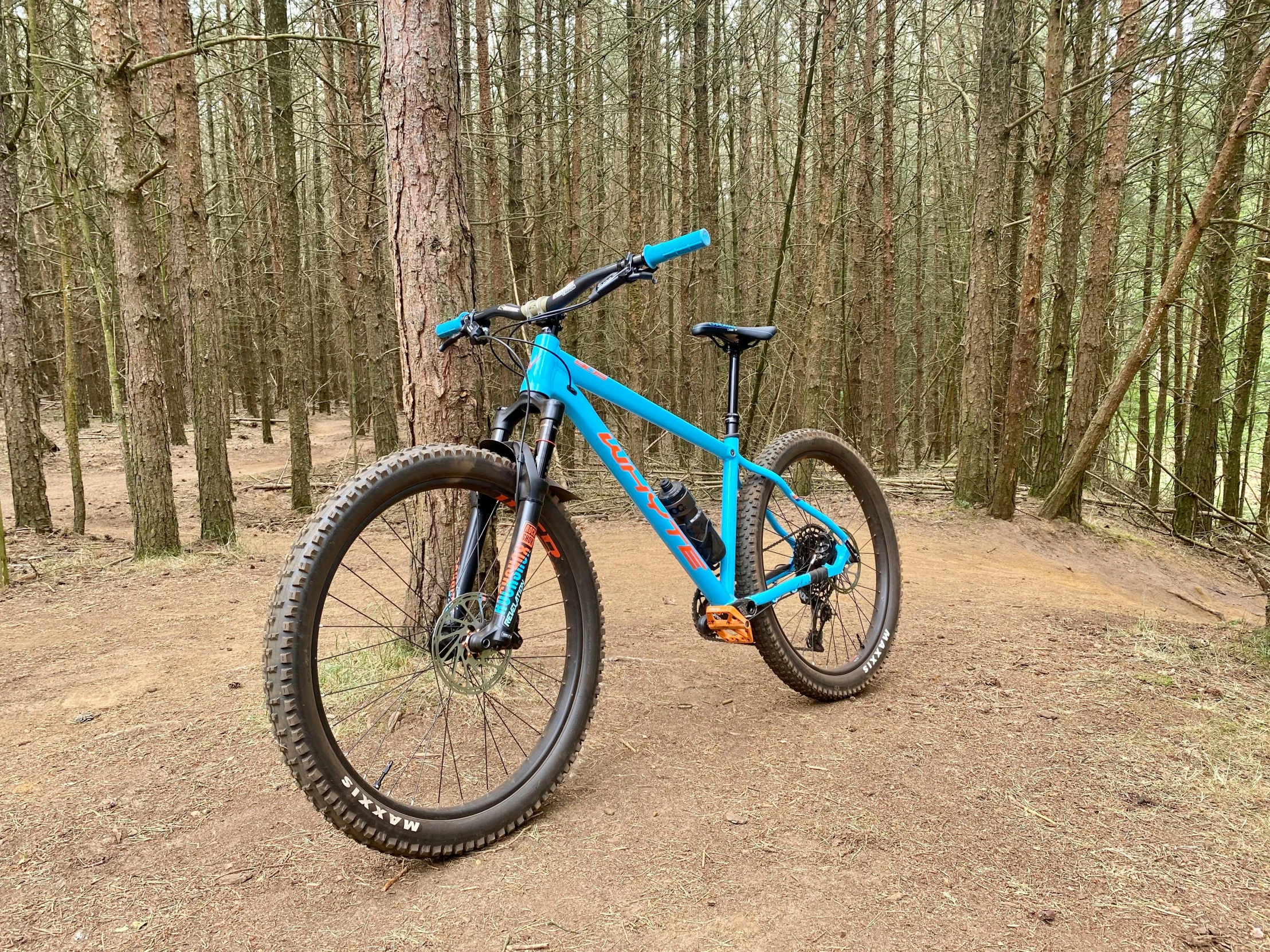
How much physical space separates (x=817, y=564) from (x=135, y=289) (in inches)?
249

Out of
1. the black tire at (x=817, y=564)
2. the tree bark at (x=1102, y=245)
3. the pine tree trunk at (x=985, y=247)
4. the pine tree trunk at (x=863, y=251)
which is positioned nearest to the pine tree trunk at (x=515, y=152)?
the pine tree trunk at (x=863, y=251)

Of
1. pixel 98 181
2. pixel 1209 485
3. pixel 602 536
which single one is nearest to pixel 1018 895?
pixel 602 536

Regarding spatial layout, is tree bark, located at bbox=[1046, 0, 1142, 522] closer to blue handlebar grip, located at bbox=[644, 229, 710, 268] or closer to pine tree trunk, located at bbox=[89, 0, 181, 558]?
blue handlebar grip, located at bbox=[644, 229, 710, 268]

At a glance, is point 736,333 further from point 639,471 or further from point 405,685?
point 405,685

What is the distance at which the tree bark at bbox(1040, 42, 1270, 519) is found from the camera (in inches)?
180

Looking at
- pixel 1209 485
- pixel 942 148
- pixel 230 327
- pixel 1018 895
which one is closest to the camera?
pixel 1018 895

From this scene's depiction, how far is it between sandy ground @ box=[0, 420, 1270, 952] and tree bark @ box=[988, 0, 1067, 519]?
4745mm

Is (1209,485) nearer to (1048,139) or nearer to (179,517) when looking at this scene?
(1048,139)

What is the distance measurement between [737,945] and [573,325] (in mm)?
9814

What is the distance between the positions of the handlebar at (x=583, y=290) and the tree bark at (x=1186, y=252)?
414cm

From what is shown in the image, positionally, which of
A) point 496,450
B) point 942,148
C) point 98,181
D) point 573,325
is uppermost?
point 942,148

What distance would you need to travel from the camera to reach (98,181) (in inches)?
514

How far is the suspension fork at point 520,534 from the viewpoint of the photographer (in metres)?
2.12

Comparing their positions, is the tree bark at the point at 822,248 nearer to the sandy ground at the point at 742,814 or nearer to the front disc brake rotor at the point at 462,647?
the sandy ground at the point at 742,814
